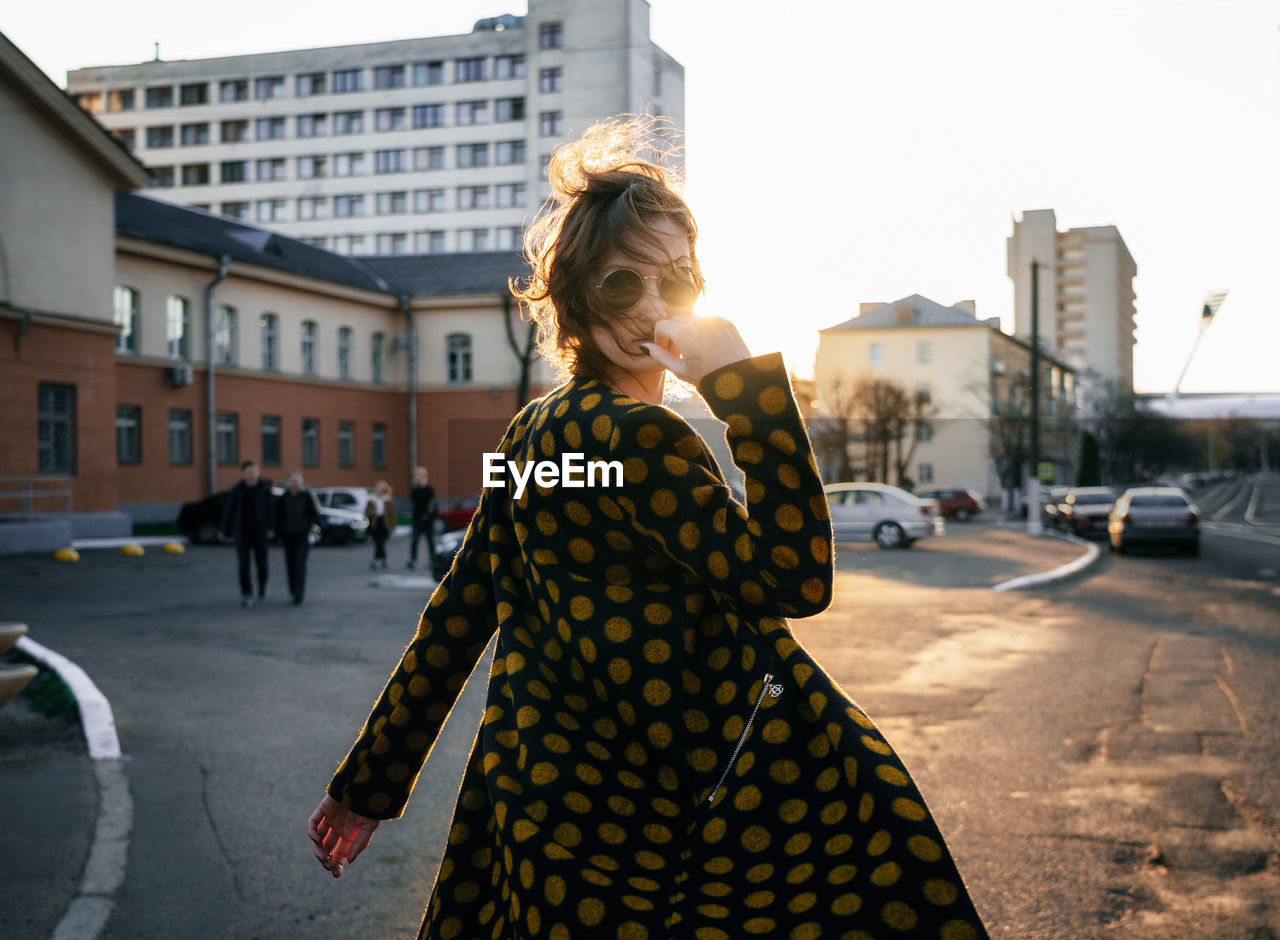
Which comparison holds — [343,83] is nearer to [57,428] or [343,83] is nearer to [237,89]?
[237,89]

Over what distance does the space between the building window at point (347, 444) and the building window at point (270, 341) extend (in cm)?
393

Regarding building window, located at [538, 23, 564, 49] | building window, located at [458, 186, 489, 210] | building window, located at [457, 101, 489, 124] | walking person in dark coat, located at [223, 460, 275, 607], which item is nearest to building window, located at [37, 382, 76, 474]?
walking person in dark coat, located at [223, 460, 275, 607]

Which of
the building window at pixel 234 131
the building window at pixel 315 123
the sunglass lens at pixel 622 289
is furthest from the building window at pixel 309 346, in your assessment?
the sunglass lens at pixel 622 289

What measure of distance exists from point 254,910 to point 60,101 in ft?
87.3

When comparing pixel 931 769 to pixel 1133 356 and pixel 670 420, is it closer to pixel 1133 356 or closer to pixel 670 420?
pixel 670 420

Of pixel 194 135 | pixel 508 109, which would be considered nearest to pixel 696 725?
pixel 508 109

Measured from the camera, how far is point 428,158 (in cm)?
6956

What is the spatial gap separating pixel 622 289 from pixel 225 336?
38.7m

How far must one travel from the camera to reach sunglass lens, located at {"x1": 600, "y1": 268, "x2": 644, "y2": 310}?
4.99 ft

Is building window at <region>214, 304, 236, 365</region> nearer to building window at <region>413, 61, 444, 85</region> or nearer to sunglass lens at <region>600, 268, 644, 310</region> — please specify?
building window at <region>413, 61, 444, 85</region>

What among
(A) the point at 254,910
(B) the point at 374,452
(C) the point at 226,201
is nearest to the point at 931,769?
(A) the point at 254,910

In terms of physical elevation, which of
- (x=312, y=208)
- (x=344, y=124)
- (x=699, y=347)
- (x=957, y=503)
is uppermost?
(x=344, y=124)

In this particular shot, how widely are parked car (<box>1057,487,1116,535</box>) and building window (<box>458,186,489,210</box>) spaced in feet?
144

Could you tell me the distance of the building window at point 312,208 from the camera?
71188mm
